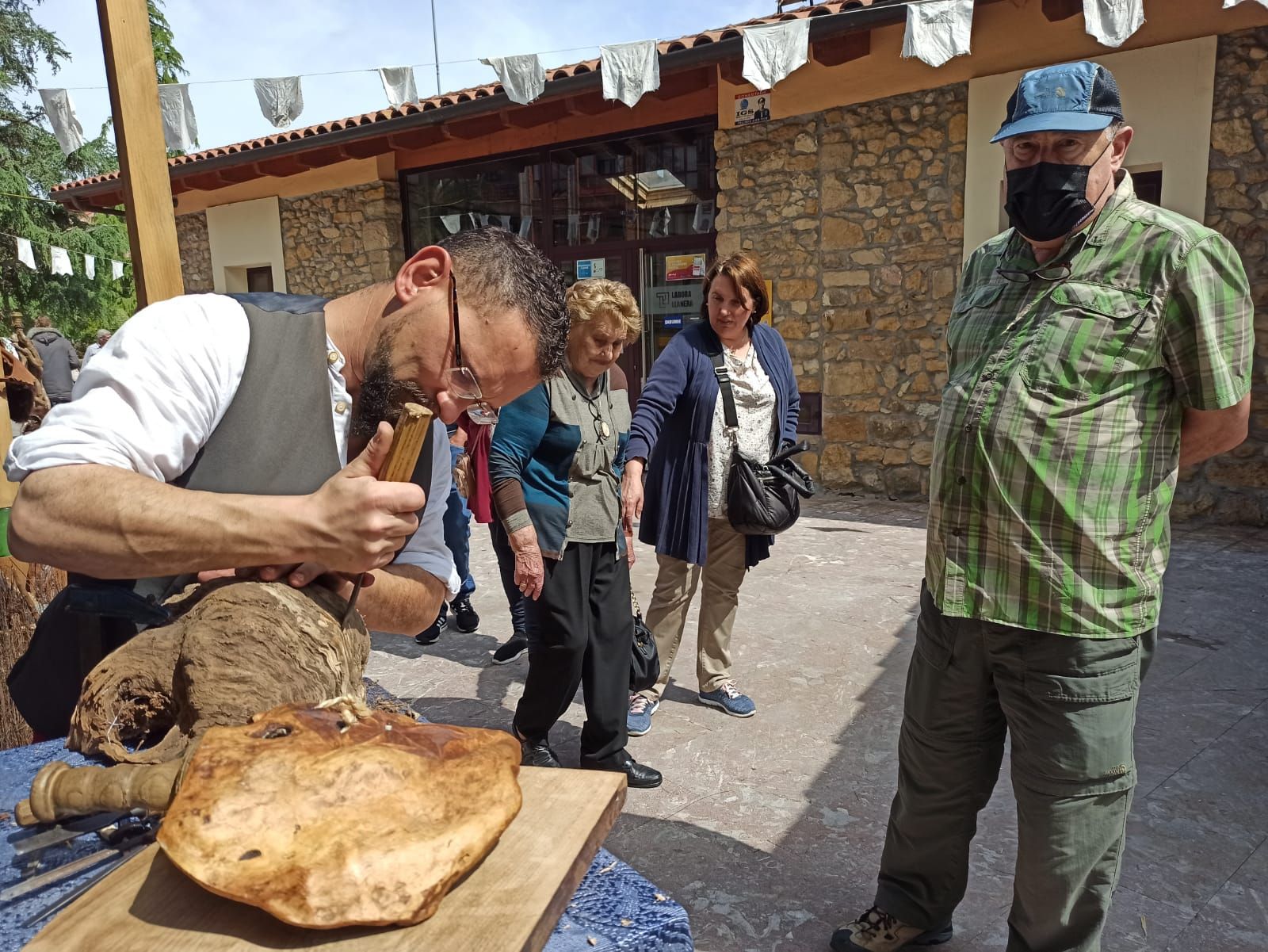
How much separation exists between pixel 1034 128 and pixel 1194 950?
2.10 m

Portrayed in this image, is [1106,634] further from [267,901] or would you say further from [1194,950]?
[267,901]

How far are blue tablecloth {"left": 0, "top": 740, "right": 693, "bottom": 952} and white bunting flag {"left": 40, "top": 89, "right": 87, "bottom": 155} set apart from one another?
9.34m

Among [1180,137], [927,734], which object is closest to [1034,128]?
→ [927,734]

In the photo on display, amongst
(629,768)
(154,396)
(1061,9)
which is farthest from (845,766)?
(1061,9)

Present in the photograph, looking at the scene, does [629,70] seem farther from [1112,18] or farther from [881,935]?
[881,935]

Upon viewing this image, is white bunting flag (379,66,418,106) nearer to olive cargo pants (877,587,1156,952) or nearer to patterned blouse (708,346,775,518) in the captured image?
patterned blouse (708,346,775,518)

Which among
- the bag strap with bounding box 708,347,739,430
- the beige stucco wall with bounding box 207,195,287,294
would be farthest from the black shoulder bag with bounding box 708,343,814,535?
the beige stucco wall with bounding box 207,195,287,294

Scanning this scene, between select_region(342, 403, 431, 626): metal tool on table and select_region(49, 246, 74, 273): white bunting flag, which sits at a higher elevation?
select_region(49, 246, 74, 273): white bunting flag

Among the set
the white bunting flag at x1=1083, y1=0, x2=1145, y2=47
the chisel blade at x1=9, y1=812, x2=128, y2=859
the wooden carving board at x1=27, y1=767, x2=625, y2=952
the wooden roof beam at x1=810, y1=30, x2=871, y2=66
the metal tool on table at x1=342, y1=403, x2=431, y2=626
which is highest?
the wooden roof beam at x1=810, y1=30, x2=871, y2=66

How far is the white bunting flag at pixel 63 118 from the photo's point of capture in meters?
8.05

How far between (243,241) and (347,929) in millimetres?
12872

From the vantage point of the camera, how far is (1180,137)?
6023mm

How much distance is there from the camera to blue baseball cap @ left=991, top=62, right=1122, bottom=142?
6.19 feet

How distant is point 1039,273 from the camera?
1932 mm
